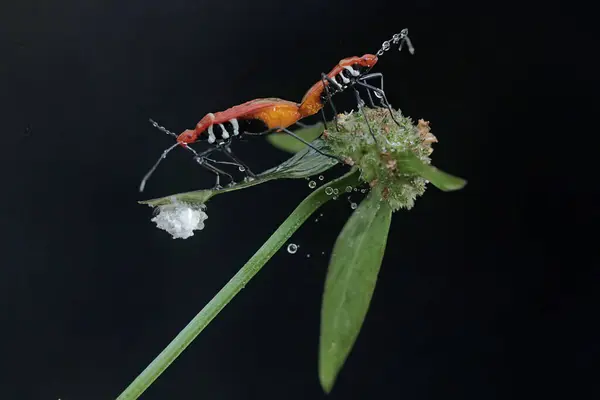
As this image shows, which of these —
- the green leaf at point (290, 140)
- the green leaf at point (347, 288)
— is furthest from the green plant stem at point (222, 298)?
the green leaf at point (290, 140)

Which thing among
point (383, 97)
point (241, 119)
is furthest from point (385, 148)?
point (241, 119)

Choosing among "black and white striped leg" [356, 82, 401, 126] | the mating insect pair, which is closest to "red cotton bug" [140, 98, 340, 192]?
the mating insect pair

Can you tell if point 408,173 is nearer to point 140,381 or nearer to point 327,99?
point 327,99

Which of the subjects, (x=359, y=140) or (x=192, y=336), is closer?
(x=192, y=336)

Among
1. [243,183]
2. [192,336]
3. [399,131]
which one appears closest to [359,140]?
[399,131]

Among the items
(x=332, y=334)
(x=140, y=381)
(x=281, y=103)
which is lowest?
(x=140, y=381)

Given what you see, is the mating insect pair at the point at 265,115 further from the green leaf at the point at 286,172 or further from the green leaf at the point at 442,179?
the green leaf at the point at 442,179

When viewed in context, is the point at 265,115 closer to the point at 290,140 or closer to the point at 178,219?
the point at 178,219
